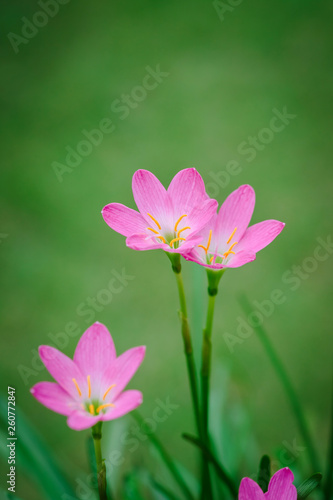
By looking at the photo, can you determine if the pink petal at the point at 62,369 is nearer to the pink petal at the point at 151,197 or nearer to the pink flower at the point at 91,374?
the pink flower at the point at 91,374

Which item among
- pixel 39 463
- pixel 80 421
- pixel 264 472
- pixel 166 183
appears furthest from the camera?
pixel 166 183

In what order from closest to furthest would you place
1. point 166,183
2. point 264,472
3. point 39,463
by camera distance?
point 264,472, point 39,463, point 166,183

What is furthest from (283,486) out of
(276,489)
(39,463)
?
(39,463)

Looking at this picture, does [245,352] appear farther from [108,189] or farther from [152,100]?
[152,100]

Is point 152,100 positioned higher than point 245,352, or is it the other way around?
point 152,100

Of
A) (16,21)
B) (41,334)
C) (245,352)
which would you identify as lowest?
(245,352)

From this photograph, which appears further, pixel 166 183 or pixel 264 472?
pixel 166 183

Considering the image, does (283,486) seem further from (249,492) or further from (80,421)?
(80,421)

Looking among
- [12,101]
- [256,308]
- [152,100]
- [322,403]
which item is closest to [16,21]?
[12,101]
